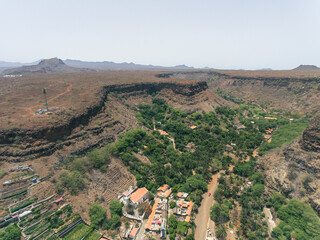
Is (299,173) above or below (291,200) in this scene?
Result: above

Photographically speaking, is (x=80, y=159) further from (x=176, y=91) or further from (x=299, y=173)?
(x=176, y=91)

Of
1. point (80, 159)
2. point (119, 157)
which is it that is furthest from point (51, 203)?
point (119, 157)

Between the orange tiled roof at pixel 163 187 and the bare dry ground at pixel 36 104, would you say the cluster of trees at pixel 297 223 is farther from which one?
the bare dry ground at pixel 36 104

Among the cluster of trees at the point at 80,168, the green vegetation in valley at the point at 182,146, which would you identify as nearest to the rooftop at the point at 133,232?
the green vegetation in valley at the point at 182,146

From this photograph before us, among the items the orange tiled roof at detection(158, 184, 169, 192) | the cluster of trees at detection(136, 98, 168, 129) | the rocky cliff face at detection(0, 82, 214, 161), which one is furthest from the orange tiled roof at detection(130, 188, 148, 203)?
the cluster of trees at detection(136, 98, 168, 129)

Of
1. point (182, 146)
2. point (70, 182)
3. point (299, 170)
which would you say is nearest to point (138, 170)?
point (70, 182)
